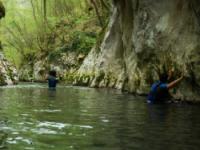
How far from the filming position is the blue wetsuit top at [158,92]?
16.7 meters

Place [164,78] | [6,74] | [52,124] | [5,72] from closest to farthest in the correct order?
[52,124] < [164,78] < [5,72] < [6,74]

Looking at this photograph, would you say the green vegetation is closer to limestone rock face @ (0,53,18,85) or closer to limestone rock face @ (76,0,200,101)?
limestone rock face @ (0,53,18,85)

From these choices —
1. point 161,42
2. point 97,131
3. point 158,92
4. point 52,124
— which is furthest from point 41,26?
point 97,131

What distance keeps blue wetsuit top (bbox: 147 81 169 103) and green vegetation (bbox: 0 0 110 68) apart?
131ft

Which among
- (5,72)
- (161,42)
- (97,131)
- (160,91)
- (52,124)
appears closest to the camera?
(97,131)

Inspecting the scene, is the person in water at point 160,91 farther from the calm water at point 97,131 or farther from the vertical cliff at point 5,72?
the vertical cliff at point 5,72

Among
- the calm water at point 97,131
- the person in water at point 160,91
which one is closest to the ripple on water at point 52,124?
the calm water at point 97,131

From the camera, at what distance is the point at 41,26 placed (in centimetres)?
6394

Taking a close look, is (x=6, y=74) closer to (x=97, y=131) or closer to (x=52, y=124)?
(x=52, y=124)

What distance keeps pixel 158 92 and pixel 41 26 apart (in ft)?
160

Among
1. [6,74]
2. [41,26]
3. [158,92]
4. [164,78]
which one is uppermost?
[41,26]

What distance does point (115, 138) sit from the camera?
324 inches

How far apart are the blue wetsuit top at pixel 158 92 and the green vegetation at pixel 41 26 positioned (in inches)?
1572

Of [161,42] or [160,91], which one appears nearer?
[160,91]
